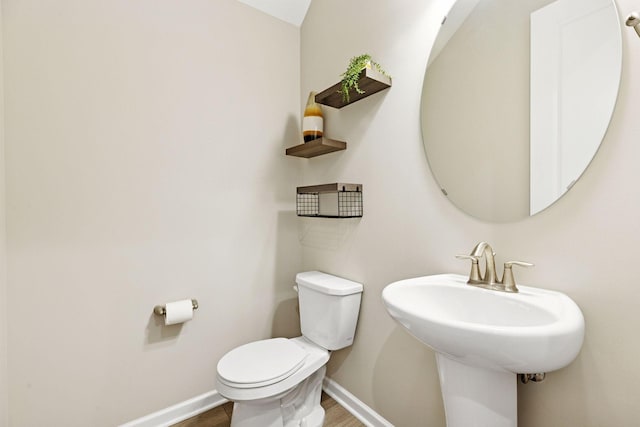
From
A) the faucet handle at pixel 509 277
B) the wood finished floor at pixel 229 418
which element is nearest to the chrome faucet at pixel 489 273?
the faucet handle at pixel 509 277

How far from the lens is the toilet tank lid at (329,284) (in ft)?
5.09

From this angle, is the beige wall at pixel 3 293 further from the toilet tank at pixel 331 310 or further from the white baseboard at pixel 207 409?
the toilet tank at pixel 331 310

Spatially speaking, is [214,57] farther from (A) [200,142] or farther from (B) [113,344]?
(B) [113,344]

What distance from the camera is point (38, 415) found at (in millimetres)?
1320

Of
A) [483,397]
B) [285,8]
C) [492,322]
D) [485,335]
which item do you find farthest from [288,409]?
[285,8]

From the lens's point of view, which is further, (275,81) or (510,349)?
(275,81)

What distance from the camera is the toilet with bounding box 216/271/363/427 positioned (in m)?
1.29

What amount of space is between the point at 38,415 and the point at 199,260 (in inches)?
35.6

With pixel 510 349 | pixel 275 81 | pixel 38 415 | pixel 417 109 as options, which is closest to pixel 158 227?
pixel 38 415

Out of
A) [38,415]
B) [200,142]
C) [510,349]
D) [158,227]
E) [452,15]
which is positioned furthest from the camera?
[200,142]

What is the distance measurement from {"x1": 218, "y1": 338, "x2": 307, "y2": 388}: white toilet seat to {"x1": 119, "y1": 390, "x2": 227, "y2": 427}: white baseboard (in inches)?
19.1

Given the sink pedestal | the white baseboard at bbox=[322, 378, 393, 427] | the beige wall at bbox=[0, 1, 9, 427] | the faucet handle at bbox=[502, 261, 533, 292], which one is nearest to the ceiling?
the beige wall at bbox=[0, 1, 9, 427]

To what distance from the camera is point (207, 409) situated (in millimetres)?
1728

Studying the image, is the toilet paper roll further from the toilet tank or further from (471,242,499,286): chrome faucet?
(471,242,499,286): chrome faucet
